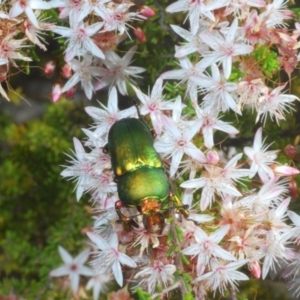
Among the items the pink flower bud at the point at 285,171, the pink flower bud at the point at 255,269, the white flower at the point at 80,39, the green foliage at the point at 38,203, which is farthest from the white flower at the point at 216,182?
the green foliage at the point at 38,203

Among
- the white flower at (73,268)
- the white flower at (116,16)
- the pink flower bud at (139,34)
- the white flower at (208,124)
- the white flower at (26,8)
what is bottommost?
the white flower at (73,268)

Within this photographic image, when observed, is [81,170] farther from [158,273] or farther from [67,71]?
[158,273]

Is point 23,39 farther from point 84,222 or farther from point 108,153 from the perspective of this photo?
point 84,222

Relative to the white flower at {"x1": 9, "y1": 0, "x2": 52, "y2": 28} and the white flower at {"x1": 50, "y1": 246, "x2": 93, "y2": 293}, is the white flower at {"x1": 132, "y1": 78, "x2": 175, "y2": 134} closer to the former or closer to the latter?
the white flower at {"x1": 9, "y1": 0, "x2": 52, "y2": 28}

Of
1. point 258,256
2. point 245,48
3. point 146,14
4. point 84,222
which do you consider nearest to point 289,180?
point 258,256

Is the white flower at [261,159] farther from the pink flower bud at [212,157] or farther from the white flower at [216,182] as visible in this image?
the pink flower bud at [212,157]
